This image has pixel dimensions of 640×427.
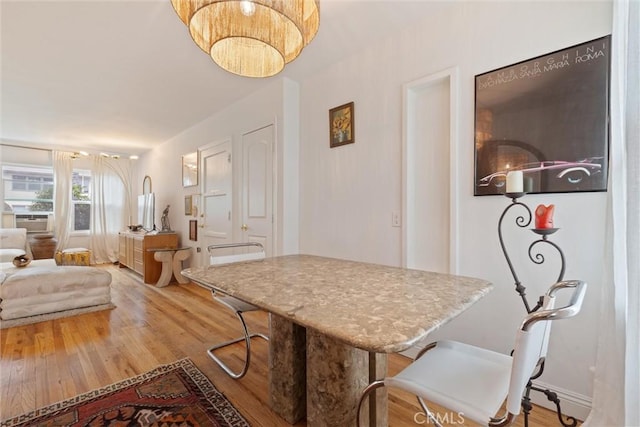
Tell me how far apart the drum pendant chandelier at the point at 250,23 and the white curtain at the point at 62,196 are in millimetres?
6023

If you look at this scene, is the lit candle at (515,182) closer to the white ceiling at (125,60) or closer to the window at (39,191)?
the white ceiling at (125,60)

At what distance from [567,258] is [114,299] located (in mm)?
4463

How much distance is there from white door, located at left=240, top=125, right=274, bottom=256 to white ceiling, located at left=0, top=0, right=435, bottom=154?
0.59m

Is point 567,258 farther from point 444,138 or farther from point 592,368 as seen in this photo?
point 444,138

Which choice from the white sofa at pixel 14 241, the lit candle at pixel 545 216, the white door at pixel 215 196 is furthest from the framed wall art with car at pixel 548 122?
the white sofa at pixel 14 241

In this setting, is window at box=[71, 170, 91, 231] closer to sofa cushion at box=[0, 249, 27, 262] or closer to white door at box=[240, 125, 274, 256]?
sofa cushion at box=[0, 249, 27, 262]

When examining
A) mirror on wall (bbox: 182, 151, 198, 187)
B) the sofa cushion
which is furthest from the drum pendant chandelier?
the sofa cushion

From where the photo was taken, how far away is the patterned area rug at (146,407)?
140cm

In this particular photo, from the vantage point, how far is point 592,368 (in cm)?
139

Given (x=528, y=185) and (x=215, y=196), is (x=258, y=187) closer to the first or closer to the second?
(x=215, y=196)

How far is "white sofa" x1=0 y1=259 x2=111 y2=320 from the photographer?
265 centimetres

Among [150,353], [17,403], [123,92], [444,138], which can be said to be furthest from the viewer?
[123,92]

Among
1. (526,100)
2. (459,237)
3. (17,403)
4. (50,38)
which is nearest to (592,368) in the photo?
(459,237)

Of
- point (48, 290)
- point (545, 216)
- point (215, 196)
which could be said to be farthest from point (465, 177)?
point (48, 290)
